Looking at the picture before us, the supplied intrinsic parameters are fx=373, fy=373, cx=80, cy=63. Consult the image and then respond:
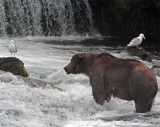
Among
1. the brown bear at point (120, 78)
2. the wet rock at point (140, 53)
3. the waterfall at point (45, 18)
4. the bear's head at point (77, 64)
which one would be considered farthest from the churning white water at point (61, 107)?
the waterfall at point (45, 18)

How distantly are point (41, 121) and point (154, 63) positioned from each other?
8977 millimetres

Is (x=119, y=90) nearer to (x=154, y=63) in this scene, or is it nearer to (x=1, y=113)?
(x=1, y=113)

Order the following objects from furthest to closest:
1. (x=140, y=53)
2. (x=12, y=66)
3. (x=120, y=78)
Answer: (x=140, y=53), (x=12, y=66), (x=120, y=78)

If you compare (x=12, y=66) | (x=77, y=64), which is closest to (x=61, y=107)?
(x=77, y=64)

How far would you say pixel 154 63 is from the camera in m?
14.1

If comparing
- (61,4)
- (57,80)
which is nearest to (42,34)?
(61,4)

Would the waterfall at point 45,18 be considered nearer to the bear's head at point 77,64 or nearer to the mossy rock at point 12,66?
the mossy rock at point 12,66

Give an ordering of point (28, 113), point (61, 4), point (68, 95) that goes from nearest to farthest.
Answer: point (28, 113) → point (68, 95) → point (61, 4)

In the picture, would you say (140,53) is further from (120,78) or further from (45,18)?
(45,18)

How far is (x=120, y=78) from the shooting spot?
22.0 ft

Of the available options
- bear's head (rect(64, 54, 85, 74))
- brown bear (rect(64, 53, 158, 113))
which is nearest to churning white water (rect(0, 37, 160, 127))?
brown bear (rect(64, 53, 158, 113))

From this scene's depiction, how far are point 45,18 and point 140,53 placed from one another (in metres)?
9.66

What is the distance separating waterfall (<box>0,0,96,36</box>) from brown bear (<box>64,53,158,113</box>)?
44.4ft

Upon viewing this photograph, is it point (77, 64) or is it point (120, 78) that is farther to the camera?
point (77, 64)
